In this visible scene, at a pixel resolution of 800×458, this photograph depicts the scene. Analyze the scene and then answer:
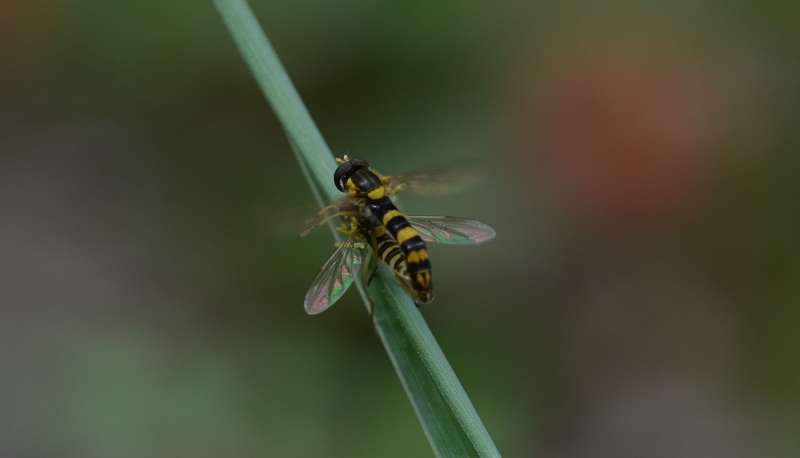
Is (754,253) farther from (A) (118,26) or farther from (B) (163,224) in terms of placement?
(A) (118,26)

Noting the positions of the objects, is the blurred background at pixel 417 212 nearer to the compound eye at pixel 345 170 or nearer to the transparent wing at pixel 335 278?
the compound eye at pixel 345 170

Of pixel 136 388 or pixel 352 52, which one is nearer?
pixel 136 388

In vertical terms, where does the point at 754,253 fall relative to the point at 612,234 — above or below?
below

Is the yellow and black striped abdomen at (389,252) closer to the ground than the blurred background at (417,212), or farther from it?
closer to the ground

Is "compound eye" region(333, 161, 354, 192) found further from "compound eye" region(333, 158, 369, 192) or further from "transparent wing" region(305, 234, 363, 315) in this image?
"transparent wing" region(305, 234, 363, 315)

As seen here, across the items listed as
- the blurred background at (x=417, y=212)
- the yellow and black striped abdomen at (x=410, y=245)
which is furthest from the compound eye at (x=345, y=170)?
the blurred background at (x=417, y=212)

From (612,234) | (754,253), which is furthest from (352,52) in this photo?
(754,253)

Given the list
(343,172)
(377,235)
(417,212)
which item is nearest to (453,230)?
(377,235)

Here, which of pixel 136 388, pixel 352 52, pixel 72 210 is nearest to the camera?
pixel 136 388
